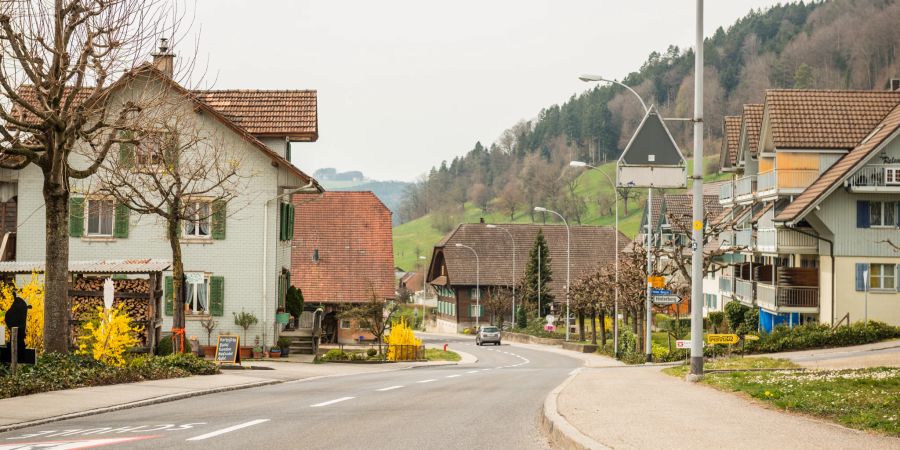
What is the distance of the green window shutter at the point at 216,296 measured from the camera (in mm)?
39719

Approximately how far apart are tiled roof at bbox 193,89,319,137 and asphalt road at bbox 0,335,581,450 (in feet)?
71.5

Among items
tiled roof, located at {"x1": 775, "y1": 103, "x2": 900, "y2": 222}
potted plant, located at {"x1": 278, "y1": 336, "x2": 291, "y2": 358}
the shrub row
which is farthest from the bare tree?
tiled roof, located at {"x1": 775, "y1": 103, "x2": 900, "y2": 222}

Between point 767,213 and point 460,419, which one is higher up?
point 767,213

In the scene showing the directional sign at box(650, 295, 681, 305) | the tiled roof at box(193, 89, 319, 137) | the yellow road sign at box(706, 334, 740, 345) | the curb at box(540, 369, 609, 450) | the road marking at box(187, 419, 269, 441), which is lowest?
the road marking at box(187, 419, 269, 441)

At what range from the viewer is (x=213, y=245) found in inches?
1577

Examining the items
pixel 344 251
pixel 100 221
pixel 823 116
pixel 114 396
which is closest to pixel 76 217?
pixel 100 221

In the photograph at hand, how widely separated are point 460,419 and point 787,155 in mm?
34886

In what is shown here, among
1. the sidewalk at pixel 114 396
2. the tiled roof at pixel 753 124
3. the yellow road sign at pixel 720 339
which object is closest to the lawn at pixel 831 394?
the yellow road sign at pixel 720 339

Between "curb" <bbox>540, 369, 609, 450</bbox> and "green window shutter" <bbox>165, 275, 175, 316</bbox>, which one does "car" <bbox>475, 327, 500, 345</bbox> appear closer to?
"green window shutter" <bbox>165, 275, 175, 316</bbox>

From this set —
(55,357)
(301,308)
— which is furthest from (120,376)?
(301,308)

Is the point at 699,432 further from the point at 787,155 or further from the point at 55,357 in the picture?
the point at 787,155

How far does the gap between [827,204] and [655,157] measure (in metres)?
26.2

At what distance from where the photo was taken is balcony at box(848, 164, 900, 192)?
41.7 meters

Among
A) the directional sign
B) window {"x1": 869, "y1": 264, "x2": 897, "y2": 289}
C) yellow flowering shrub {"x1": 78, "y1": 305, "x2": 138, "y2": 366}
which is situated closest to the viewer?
yellow flowering shrub {"x1": 78, "y1": 305, "x2": 138, "y2": 366}
